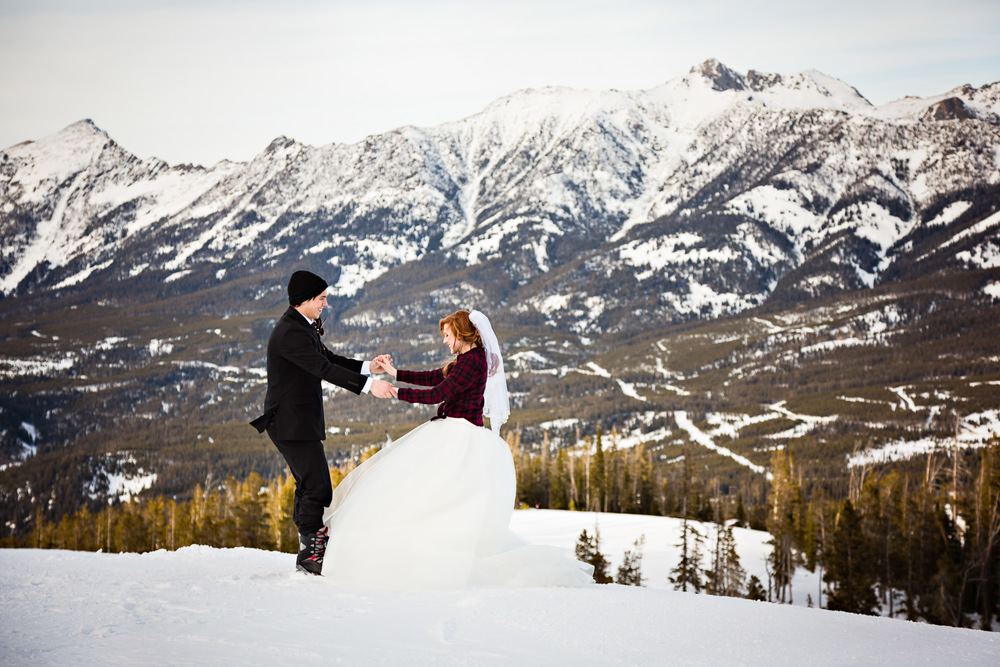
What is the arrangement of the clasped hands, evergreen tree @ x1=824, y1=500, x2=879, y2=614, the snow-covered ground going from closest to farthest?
the snow-covered ground → the clasped hands → evergreen tree @ x1=824, y1=500, x2=879, y2=614

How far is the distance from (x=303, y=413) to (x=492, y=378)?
2.38 meters

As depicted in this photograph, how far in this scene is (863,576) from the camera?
195ft

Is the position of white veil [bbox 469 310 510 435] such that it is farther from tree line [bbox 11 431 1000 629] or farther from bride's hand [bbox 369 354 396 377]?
tree line [bbox 11 431 1000 629]

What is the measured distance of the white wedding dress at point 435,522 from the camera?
28.1 feet

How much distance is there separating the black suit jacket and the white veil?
68.1 inches

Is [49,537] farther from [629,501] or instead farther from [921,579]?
[921,579]

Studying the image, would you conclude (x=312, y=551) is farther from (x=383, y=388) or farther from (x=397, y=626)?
(x=397, y=626)

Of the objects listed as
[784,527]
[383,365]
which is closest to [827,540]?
[784,527]

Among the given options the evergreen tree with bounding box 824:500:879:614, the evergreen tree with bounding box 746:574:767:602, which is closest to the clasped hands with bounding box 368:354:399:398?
the evergreen tree with bounding box 746:574:767:602

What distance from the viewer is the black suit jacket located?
29.1ft

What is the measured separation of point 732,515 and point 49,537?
3324 inches

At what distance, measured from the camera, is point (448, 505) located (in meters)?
9.05

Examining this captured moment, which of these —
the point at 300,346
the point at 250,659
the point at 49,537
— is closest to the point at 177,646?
the point at 250,659

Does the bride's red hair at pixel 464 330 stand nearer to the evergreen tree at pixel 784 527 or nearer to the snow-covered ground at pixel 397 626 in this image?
the snow-covered ground at pixel 397 626
